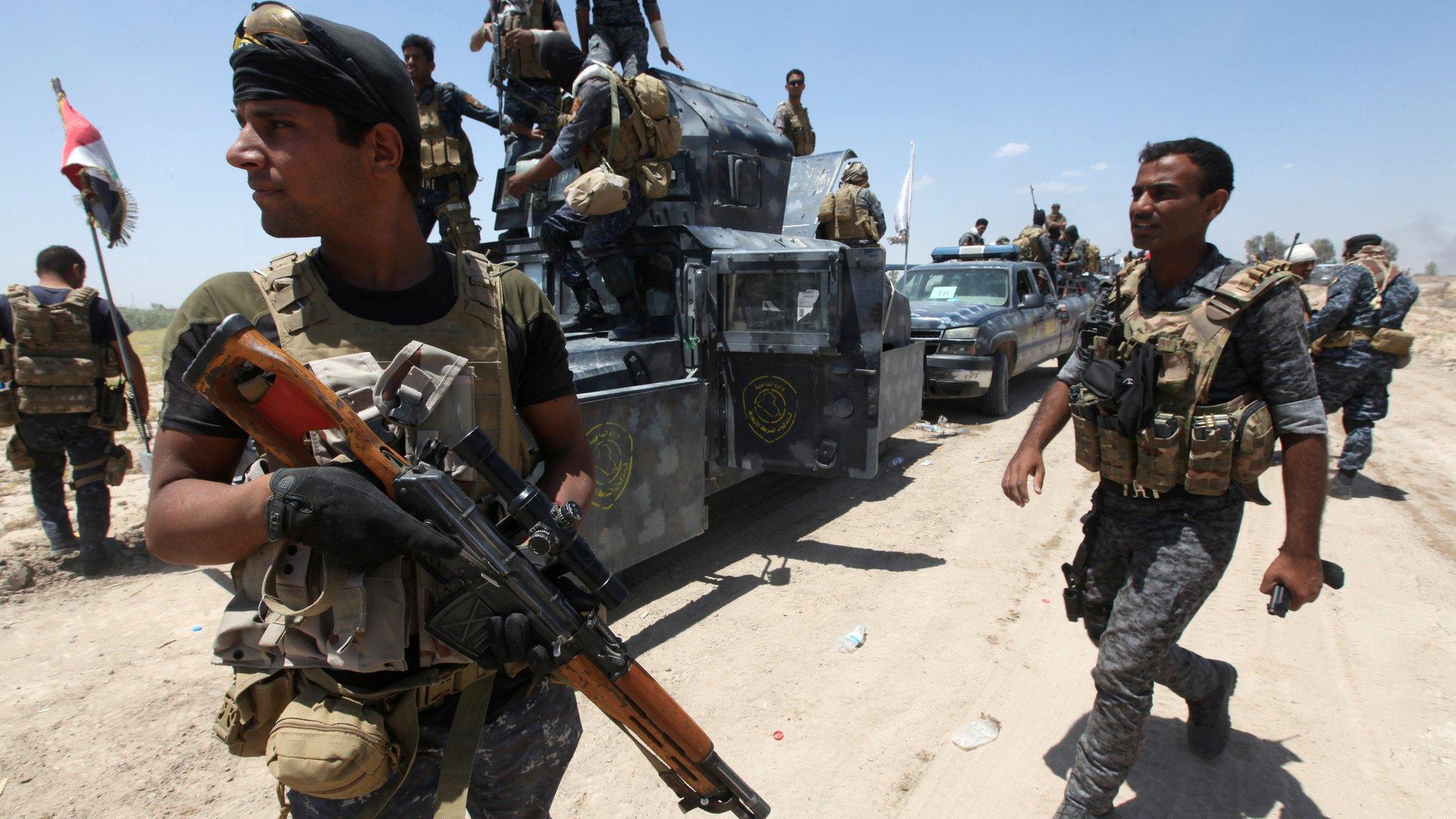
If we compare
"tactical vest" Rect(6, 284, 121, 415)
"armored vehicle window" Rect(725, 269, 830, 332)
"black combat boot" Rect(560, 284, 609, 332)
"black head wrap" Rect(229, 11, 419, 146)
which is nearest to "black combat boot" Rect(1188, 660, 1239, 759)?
"armored vehicle window" Rect(725, 269, 830, 332)

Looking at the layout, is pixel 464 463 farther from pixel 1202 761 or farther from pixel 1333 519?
pixel 1333 519

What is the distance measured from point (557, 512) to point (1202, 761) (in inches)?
107

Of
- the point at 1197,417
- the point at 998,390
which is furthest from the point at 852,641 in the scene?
the point at 998,390

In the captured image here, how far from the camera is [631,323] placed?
4.87 meters

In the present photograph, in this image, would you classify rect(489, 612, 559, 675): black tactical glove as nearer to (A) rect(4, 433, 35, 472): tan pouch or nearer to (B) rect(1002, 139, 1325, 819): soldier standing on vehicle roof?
(B) rect(1002, 139, 1325, 819): soldier standing on vehicle roof

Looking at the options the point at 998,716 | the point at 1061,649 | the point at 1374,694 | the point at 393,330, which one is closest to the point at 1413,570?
the point at 1374,694

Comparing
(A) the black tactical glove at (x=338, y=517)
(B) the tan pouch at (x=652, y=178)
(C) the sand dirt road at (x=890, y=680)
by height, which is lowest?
(C) the sand dirt road at (x=890, y=680)

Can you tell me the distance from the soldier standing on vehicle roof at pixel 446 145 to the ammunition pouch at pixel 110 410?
7.11 feet

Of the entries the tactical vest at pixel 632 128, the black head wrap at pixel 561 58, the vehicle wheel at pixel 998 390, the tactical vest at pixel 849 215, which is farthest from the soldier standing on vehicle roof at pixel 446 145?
the vehicle wheel at pixel 998 390

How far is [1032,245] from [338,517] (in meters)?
12.9

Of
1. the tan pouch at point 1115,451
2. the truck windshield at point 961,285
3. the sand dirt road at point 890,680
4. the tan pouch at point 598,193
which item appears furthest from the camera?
the truck windshield at point 961,285

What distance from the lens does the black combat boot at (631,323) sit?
4785mm

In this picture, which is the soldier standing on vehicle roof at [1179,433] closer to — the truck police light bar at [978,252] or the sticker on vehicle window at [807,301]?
the sticker on vehicle window at [807,301]

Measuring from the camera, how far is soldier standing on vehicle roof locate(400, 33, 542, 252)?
206 inches
